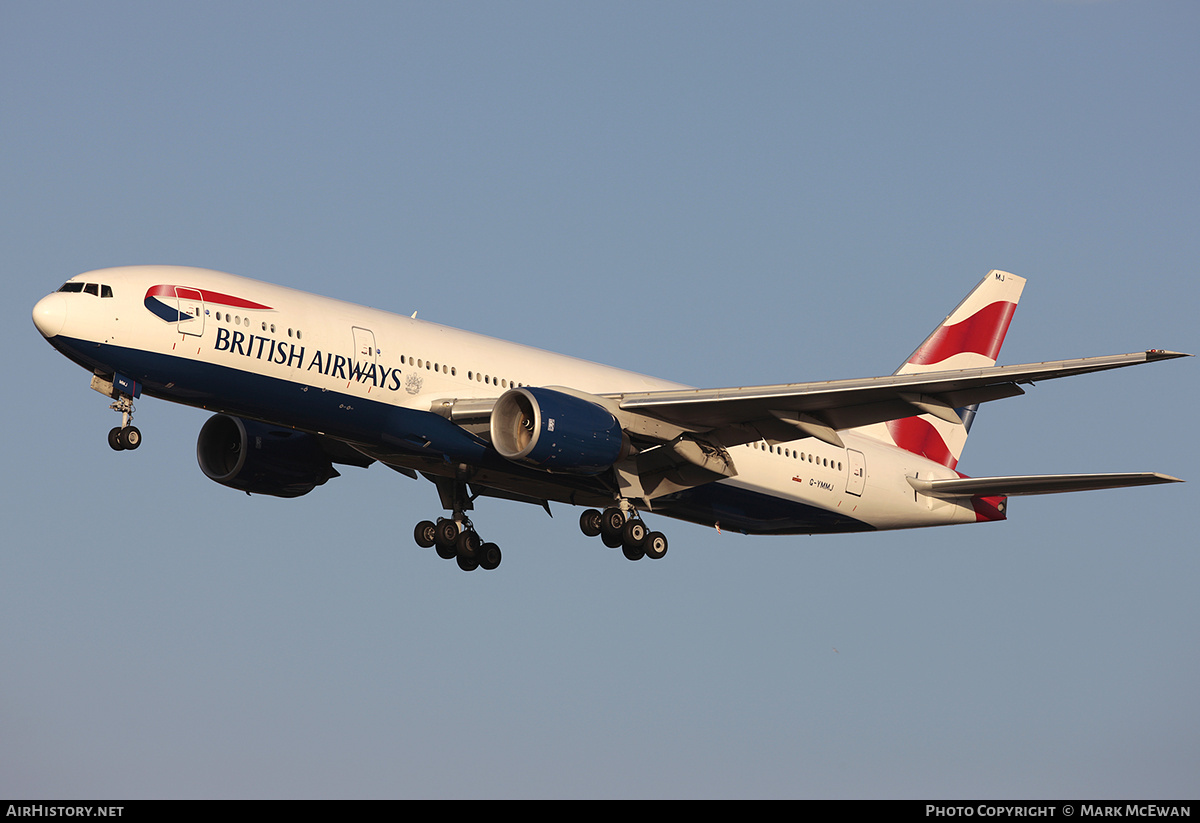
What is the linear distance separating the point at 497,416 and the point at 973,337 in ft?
63.3

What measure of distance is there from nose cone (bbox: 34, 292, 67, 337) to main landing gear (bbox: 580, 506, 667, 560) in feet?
43.2

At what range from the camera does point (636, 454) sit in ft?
116

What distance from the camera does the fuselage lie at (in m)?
30.5

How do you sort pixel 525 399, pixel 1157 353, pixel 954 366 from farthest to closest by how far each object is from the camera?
1. pixel 954 366
2. pixel 525 399
3. pixel 1157 353

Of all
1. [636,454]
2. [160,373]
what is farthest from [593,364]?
[160,373]

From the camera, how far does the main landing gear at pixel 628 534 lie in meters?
35.7

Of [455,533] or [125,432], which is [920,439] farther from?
[125,432]

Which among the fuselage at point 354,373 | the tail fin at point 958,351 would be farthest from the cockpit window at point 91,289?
the tail fin at point 958,351

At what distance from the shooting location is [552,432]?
32438 mm

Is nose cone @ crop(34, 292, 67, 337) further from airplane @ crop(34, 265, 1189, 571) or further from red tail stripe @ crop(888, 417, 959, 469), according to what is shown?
red tail stripe @ crop(888, 417, 959, 469)

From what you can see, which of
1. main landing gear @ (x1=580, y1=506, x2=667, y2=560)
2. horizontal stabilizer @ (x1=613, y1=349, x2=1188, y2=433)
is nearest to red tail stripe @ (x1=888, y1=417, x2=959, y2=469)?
horizontal stabilizer @ (x1=613, y1=349, x2=1188, y2=433)

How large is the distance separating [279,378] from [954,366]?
22.3 m

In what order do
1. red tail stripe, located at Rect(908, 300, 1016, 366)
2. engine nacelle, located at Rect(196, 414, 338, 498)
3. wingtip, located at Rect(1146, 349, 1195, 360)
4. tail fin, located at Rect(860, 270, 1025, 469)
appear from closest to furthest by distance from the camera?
1. wingtip, located at Rect(1146, 349, 1195, 360)
2. engine nacelle, located at Rect(196, 414, 338, 498)
3. tail fin, located at Rect(860, 270, 1025, 469)
4. red tail stripe, located at Rect(908, 300, 1016, 366)
